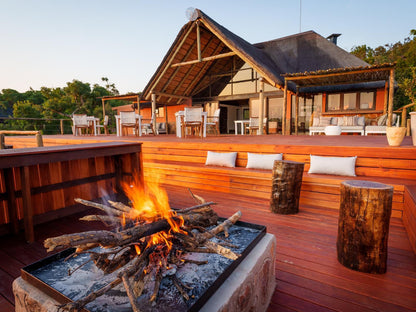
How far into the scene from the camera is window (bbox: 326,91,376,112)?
32.2ft

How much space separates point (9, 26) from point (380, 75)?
743 inches

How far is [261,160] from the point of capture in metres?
3.59

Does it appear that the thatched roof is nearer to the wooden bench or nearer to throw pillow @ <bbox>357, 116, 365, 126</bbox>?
throw pillow @ <bbox>357, 116, 365, 126</bbox>

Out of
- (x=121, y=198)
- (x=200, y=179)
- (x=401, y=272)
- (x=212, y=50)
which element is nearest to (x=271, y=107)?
(x=212, y=50)

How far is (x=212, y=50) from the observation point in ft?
32.3

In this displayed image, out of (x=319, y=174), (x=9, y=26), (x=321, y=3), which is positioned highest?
(x=321, y=3)

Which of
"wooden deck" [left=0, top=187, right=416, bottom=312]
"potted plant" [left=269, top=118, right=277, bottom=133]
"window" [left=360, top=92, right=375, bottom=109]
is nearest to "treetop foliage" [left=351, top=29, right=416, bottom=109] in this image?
"window" [left=360, top=92, right=375, bottom=109]

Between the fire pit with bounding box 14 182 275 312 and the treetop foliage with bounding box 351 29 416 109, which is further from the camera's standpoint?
the treetop foliage with bounding box 351 29 416 109

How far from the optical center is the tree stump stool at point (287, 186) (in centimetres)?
265

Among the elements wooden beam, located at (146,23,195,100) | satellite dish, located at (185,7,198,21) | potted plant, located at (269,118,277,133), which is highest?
satellite dish, located at (185,7,198,21)

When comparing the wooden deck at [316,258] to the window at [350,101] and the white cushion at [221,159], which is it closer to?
the white cushion at [221,159]

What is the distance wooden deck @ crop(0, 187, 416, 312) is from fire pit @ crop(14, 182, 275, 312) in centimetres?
22

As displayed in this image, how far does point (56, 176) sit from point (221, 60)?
34.0 ft

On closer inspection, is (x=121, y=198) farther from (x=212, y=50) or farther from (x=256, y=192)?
(x=212, y=50)
